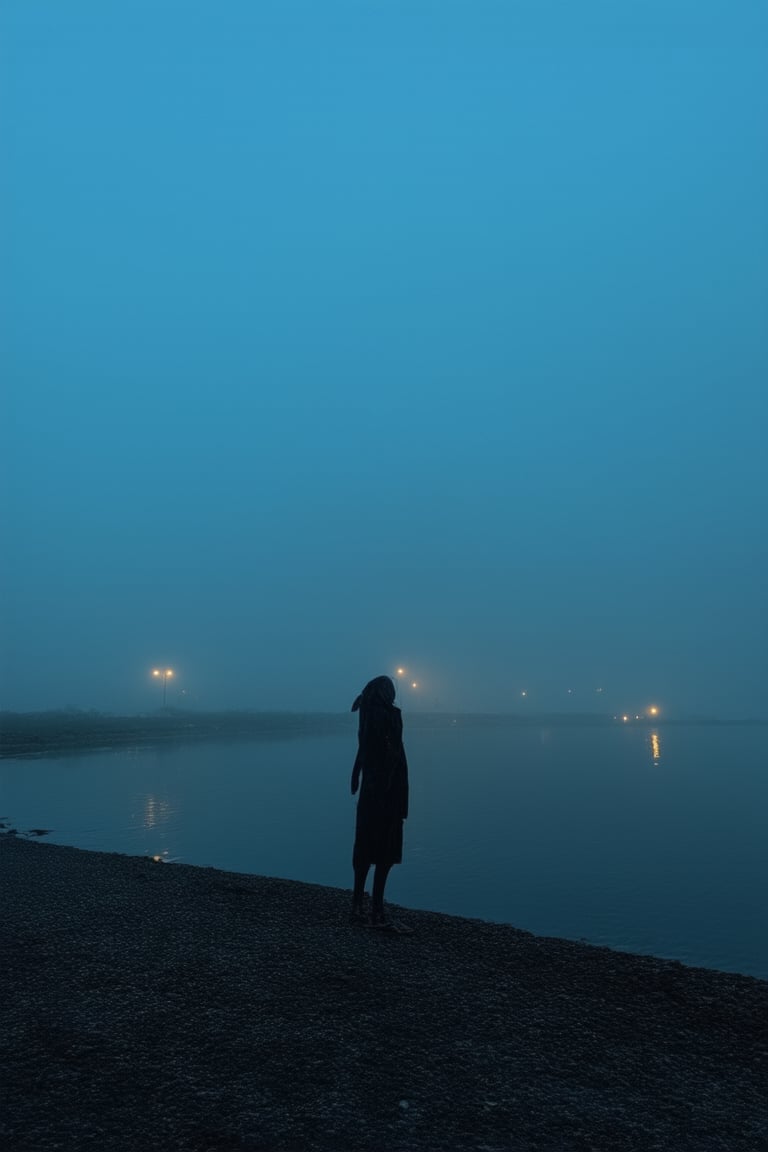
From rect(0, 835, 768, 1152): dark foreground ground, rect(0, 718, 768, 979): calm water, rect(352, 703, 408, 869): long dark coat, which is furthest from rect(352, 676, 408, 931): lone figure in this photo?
rect(0, 718, 768, 979): calm water

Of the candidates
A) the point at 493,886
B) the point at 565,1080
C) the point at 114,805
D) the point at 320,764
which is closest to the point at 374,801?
the point at 565,1080

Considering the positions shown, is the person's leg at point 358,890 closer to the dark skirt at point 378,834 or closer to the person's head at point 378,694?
the dark skirt at point 378,834

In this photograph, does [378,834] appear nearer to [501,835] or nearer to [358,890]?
[358,890]

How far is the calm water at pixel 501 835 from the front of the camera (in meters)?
17.6

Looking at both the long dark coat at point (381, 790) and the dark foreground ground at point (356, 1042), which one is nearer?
the dark foreground ground at point (356, 1042)

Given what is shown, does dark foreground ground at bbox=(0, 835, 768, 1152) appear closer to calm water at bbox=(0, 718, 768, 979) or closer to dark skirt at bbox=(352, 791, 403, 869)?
dark skirt at bbox=(352, 791, 403, 869)

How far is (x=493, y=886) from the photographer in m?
20.2

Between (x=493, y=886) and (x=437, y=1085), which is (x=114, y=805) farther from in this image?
(x=437, y=1085)

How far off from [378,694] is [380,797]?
146 centimetres

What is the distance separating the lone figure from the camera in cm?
1030

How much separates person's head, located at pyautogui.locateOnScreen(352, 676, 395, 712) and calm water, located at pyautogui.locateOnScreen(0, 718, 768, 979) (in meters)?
8.18

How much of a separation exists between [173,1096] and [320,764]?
60084mm

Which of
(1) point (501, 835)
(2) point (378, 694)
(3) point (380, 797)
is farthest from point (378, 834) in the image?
(1) point (501, 835)

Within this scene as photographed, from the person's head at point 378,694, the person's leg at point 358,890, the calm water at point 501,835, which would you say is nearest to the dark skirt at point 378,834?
the person's leg at point 358,890
